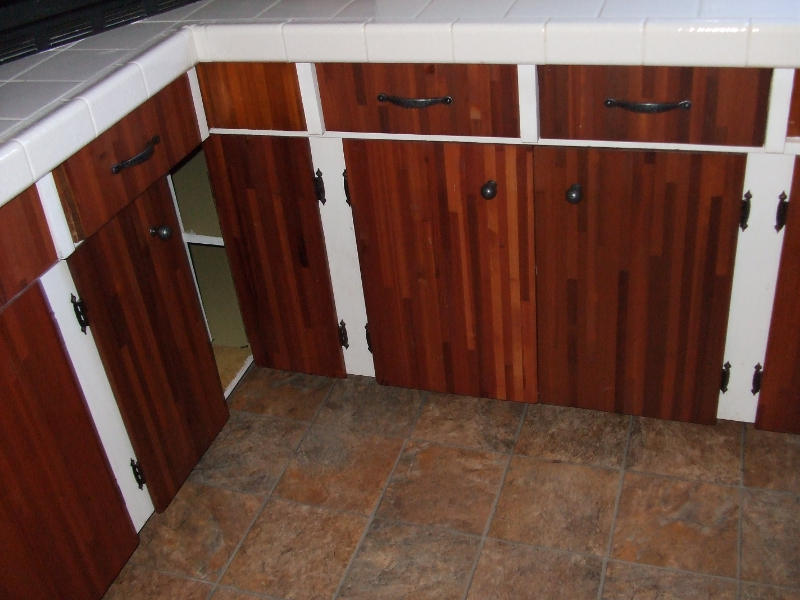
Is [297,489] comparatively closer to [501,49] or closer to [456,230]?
[456,230]

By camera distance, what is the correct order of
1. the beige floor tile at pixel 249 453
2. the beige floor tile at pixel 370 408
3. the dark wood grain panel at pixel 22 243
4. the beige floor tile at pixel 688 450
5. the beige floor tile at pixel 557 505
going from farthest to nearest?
the beige floor tile at pixel 370 408 → the beige floor tile at pixel 249 453 → the beige floor tile at pixel 688 450 → the beige floor tile at pixel 557 505 → the dark wood grain panel at pixel 22 243

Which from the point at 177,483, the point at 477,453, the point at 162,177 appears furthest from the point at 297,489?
the point at 162,177

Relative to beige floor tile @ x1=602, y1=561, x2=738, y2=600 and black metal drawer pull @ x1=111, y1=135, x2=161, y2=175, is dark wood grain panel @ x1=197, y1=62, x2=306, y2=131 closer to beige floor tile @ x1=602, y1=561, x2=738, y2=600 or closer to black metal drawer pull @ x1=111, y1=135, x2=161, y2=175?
black metal drawer pull @ x1=111, y1=135, x2=161, y2=175

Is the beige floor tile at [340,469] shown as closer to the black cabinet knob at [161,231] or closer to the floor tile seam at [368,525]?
the floor tile seam at [368,525]

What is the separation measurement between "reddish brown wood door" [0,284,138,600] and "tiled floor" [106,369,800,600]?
206 mm

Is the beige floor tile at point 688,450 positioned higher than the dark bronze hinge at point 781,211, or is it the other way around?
the dark bronze hinge at point 781,211

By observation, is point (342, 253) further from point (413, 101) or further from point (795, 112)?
point (795, 112)

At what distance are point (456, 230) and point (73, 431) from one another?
868mm

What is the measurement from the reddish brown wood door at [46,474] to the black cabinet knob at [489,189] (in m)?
0.87

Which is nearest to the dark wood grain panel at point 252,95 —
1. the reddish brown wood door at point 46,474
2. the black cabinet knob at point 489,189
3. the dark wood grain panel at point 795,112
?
the black cabinet knob at point 489,189

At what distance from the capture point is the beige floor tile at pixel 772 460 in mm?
2018

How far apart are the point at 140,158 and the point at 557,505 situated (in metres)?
1.10

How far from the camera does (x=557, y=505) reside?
2.03 meters

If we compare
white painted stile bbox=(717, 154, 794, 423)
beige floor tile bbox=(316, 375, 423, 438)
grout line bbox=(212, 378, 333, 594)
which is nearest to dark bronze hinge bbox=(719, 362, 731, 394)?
white painted stile bbox=(717, 154, 794, 423)
